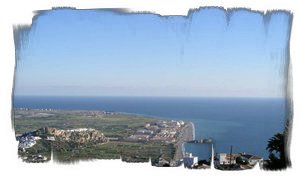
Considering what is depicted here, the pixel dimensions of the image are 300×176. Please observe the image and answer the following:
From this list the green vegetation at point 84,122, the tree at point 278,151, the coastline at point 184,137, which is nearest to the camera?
the tree at point 278,151

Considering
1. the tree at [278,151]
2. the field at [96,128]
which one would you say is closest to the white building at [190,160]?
the field at [96,128]

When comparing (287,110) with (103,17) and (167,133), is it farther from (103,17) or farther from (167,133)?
(103,17)

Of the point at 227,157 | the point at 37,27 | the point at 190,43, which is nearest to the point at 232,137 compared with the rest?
the point at 227,157

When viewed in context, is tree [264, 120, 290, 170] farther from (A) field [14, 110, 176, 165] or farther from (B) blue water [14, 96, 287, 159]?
(A) field [14, 110, 176, 165]

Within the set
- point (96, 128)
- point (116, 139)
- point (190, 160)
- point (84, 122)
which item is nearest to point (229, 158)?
point (190, 160)

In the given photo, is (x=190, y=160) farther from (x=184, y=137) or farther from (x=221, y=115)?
(x=221, y=115)

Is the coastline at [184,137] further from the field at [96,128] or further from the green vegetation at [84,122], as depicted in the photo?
the green vegetation at [84,122]
